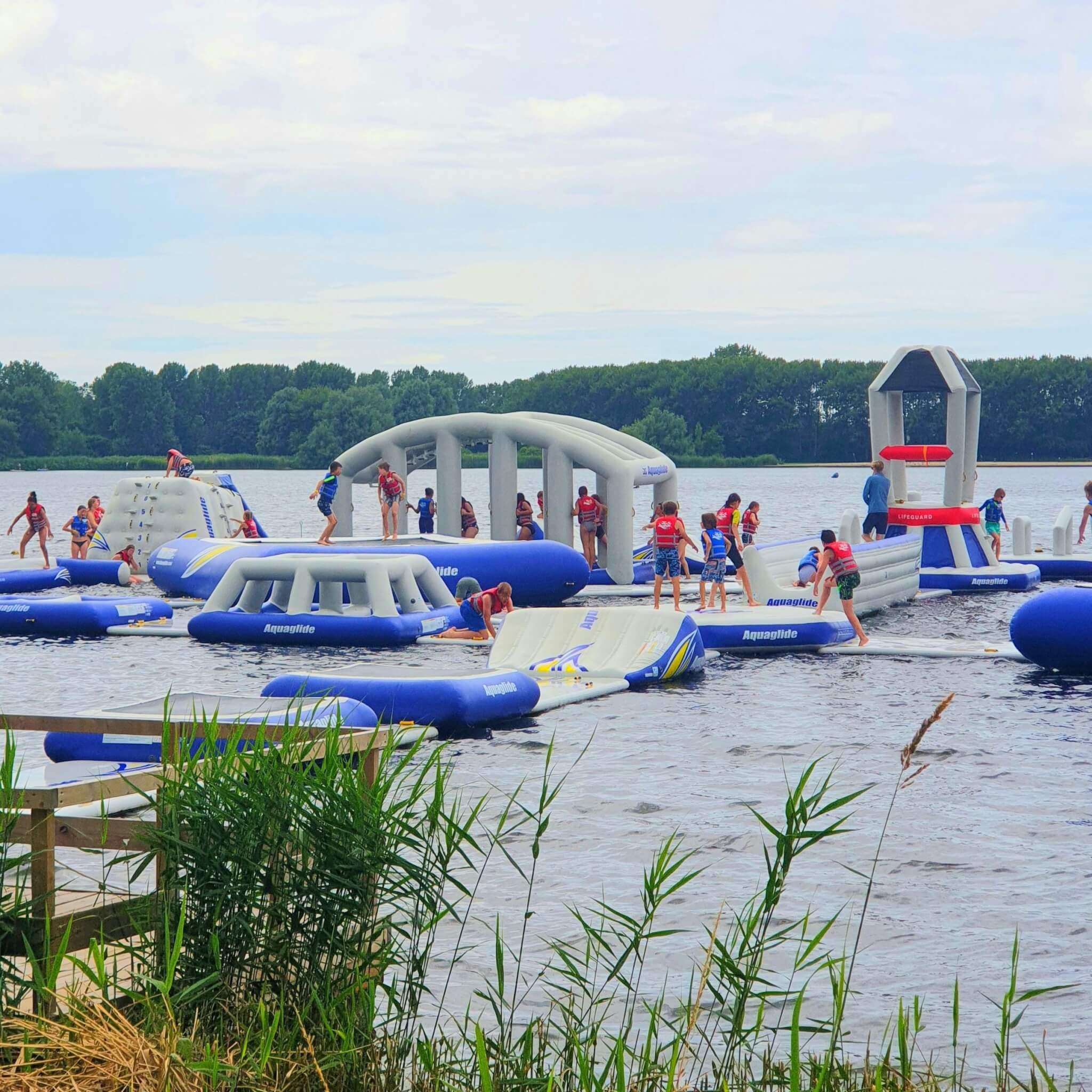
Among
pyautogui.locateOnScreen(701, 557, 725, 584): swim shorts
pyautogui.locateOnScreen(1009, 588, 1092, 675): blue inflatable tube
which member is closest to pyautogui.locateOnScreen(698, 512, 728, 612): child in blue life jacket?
pyautogui.locateOnScreen(701, 557, 725, 584): swim shorts

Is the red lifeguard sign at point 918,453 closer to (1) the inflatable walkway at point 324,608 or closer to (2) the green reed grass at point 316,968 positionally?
(1) the inflatable walkway at point 324,608

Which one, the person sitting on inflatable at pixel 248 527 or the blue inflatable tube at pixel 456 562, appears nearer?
the blue inflatable tube at pixel 456 562

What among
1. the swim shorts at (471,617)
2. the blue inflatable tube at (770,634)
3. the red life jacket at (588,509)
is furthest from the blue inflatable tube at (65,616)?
the red life jacket at (588,509)

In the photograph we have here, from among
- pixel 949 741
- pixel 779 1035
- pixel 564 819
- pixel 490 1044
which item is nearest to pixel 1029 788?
pixel 949 741

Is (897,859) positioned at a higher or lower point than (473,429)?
lower

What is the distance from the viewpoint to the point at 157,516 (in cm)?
2784

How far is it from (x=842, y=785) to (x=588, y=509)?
51.1ft

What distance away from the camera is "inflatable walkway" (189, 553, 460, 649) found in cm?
1822

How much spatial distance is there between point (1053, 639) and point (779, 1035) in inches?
397

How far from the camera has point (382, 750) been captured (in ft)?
16.3

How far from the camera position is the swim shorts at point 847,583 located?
17156 millimetres

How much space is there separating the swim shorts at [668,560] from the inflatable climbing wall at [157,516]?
35.4 ft

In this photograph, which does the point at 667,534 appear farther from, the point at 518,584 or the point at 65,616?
the point at 65,616

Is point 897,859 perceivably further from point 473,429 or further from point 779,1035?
point 473,429
